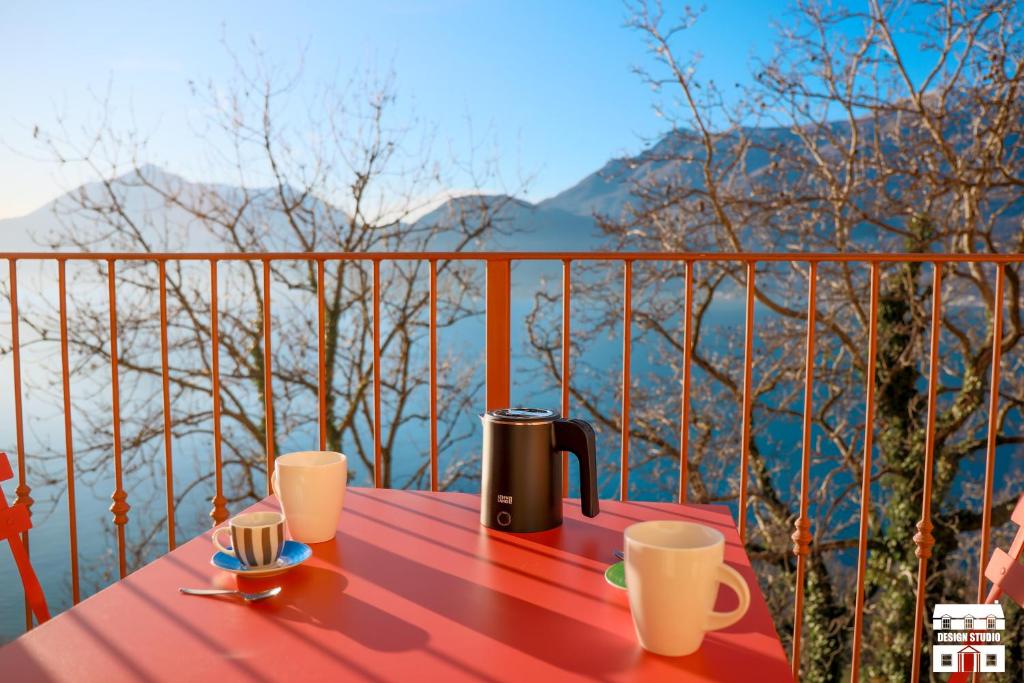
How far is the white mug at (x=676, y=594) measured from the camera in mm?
757

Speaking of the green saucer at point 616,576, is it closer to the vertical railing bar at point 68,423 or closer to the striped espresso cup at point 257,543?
the striped espresso cup at point 257,543

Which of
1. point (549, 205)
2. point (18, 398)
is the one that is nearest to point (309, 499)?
point (18, 398)

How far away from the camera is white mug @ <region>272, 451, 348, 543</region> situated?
109cm

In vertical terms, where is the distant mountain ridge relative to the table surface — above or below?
above

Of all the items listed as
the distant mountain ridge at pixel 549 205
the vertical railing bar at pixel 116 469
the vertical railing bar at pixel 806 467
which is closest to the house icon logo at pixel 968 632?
the vertical railing bar at pixel 806 467

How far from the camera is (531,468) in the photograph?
114cm

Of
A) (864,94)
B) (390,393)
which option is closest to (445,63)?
(390,393)

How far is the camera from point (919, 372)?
23.7 ft

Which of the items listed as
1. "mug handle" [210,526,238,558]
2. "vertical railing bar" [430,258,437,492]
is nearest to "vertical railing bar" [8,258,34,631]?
"vertical railing bar" [430,258,437,492]

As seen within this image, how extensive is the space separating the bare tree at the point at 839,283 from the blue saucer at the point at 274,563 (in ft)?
20.9

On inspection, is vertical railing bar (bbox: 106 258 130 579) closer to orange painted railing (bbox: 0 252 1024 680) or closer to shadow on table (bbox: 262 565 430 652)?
orange painted railing (bbox: 0 252 1024 680)

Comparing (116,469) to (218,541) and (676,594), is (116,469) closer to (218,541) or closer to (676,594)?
(218,541)

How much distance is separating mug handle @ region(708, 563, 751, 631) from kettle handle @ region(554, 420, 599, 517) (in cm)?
35

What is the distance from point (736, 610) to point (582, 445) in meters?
0.38
